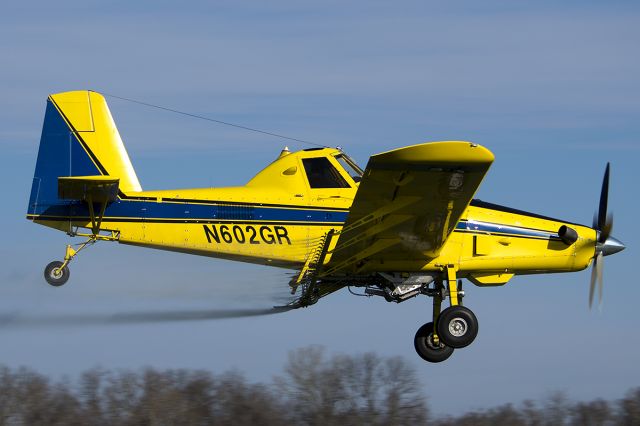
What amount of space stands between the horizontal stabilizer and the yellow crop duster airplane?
16 millimetres

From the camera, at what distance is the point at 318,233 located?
1894 centimetres

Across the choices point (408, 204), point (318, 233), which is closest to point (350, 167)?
point (318, 233)

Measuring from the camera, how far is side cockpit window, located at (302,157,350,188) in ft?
62.1

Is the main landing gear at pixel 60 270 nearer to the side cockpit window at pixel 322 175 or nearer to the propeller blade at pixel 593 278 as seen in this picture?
the side cockpit window at pixel 322 175

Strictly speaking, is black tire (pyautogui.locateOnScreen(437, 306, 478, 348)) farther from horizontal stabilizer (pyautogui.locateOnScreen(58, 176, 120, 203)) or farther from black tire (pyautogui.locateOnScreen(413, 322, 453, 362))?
horizontal stabilizer (pyautogui.locateOnScreen(58, 176, 120, 203))

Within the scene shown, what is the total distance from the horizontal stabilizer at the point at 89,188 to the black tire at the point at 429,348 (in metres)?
5.40

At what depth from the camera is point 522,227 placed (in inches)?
758

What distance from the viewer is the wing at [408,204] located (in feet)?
51.6

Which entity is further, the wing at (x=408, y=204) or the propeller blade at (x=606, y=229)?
the propeller blade at (x=606, y=229)

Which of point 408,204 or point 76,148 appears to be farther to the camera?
point 76,148

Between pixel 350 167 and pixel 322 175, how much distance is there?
464 millimetres

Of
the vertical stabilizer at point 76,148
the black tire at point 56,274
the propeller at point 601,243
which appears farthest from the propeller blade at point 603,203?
the black tire at point 56,274

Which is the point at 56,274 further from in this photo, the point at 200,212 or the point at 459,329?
the point at 459,329

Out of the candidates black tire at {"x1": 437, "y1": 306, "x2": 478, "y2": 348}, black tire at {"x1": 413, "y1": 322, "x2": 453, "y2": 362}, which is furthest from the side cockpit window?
black tire at {"x1": 413, "y1": 322, "x2": 453, "y2": 362}
